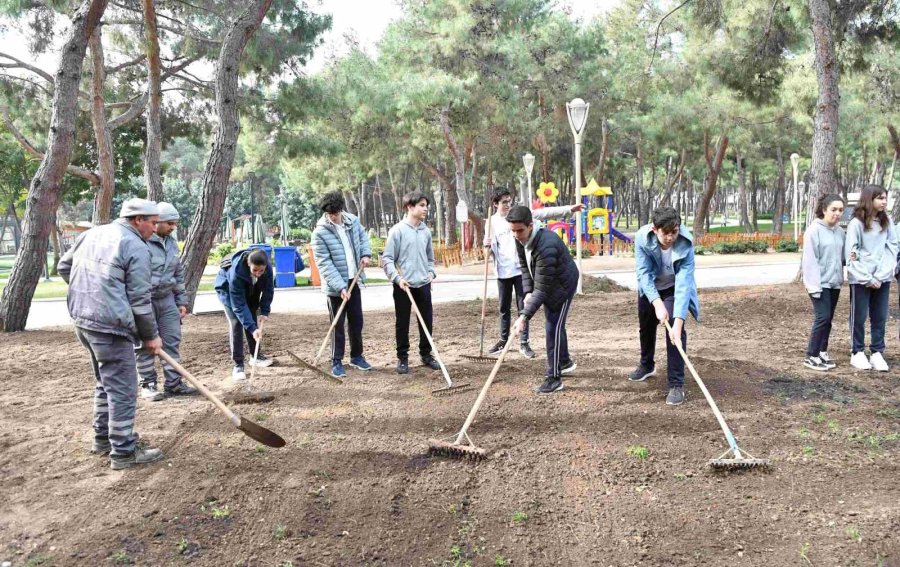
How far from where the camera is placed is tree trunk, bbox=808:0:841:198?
10.3 metres

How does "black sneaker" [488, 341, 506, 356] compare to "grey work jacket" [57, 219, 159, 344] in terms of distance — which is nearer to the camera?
"grey work jacket" [57, 219, 159, 344]

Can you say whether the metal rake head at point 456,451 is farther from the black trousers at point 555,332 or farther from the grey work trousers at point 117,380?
the grey work trousers at point 117,380

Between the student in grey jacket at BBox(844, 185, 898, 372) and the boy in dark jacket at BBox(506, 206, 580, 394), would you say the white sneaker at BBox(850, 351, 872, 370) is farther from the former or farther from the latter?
the boy in dark jacket at BBox(506, 206, 580, 394)

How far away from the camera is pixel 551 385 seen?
5.41m

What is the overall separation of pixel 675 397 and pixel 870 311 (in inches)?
88.6

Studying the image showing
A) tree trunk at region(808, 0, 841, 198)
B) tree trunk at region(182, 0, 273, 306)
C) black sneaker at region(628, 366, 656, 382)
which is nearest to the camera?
black sneaker at region(628, 366, 656, 382)

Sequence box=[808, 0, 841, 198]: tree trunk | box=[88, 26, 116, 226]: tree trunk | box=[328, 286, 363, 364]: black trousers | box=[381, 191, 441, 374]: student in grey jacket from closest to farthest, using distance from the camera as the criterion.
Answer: box=[381, 191, 441, 374]: student in grey jacket, box=[328, 286, 363, 364]: black trousers, box=[808, 0, 841, 198]: tree trunk, box=[88, 26, 116, 226]: tree trunk

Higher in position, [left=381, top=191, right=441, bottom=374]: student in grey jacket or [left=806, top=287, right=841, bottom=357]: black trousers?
[left=381, top=191, right=441, bottom=374]: student in grey jacket

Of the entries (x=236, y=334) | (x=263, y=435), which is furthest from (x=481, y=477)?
(x=236, y=334)

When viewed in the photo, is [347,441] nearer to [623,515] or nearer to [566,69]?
[623,515]

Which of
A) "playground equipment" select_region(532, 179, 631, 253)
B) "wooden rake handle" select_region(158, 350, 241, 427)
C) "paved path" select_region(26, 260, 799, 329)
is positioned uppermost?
"playground equipment" select_region(532, 179, 631, 253)

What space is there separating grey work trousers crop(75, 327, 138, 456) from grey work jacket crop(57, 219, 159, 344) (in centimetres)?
8

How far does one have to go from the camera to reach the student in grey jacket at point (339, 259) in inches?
236

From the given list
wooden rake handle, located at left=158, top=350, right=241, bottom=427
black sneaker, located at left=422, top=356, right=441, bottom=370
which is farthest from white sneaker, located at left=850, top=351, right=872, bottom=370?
wooden rake handle, located at left=158, top=350, right=241, bottom=427
